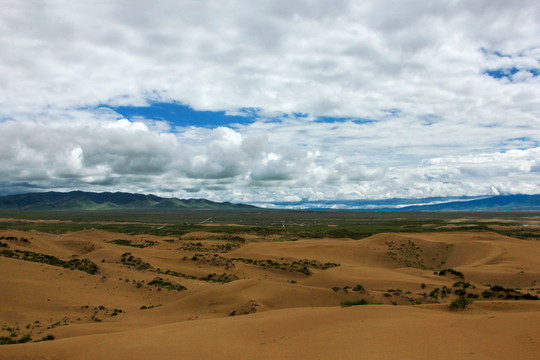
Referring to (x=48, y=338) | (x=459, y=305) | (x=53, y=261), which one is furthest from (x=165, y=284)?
(x=459, y=305)

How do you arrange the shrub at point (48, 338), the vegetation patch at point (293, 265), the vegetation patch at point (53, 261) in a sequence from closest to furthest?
the shrub at point (48, 338) < the vegetation patch at point (53, 261) < the vegetation patch at point (293, 265)

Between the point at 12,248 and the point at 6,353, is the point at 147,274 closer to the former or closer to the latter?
the point at 12,248

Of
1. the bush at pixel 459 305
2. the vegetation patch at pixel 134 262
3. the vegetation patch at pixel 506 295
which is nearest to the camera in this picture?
the bush at pixel 459 305

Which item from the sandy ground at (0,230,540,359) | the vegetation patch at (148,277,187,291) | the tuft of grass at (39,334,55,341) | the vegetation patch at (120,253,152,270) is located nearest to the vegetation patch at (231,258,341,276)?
the sandy ground at (0,230,540,359)

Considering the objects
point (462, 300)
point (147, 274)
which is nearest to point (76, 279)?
point (147, 274)

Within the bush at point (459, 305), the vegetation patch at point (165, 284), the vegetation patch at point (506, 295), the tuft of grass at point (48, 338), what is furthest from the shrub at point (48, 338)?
the vegetation patch at point (506, 295)

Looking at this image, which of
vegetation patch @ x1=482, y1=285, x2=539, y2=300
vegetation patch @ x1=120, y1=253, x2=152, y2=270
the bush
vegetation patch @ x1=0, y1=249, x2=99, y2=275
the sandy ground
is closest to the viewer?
the sandy ground

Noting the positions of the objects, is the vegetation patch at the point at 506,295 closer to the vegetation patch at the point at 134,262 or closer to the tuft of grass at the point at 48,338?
the tuft of grass at the point at 48,338

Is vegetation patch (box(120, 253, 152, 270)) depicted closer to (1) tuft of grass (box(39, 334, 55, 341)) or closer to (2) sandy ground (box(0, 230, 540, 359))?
(2) sandy ground (box(0, 230, 540, 359))

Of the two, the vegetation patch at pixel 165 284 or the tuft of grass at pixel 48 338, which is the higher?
the tuft of grass at pixel 48 338

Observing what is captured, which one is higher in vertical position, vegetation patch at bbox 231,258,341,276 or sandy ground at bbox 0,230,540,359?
sandy ground at bbox 0,230,540,359
